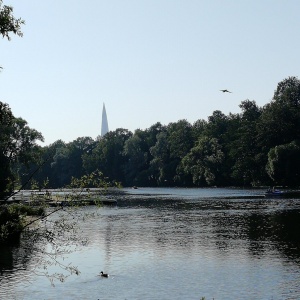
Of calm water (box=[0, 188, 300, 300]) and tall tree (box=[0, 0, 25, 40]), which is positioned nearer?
tall tree (box=[0, 0, 25, 40])

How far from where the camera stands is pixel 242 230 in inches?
2376

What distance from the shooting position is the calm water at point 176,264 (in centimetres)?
3222

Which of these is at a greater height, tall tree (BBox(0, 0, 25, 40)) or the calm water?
tall tree (BBox(0, 0, 25, 40))

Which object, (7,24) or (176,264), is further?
(176,264)

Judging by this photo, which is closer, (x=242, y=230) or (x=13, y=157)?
(x=242, y=230)

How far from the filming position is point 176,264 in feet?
134

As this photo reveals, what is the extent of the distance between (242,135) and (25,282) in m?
155

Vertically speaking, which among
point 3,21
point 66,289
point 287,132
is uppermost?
point 287,132

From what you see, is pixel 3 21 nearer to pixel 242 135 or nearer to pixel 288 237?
pixel 288 237

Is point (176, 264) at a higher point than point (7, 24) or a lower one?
lower

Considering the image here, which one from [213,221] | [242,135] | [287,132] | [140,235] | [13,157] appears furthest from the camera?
[242,135]

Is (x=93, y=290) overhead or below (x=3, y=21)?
below

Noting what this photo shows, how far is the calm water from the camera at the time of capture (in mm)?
32219

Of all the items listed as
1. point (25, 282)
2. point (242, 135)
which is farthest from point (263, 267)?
point (242, 135)
